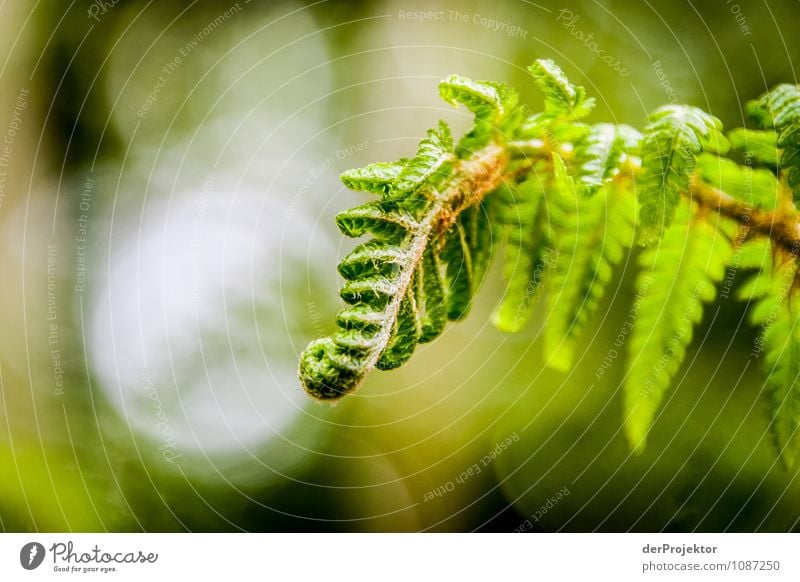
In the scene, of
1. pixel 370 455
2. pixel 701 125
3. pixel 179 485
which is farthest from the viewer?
pixel 370 455

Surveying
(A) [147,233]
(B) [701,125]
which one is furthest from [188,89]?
(B) [701,125]

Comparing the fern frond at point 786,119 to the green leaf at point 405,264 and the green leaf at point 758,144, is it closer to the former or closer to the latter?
the green leaf at point 758,144

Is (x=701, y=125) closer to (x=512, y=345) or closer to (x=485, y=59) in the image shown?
(x=512, y=345)

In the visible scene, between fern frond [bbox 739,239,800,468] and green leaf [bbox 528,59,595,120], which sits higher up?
green leaf [bbox 528,59,595,120]

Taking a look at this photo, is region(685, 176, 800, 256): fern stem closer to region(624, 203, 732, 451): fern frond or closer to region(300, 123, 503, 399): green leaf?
region(624, 203, 732, 451): fern frond

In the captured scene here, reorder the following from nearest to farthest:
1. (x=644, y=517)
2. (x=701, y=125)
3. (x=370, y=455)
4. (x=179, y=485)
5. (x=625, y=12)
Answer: (x=701, y=125) → (x=644, y=517) → (x=625, y=12) → (x=179, y=485) → (x=370, y=455)

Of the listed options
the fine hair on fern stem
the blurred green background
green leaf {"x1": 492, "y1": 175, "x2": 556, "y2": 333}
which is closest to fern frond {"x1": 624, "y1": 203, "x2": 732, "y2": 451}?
the fine hair on fern stem

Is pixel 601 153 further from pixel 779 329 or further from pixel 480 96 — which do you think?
pixel 779 329
